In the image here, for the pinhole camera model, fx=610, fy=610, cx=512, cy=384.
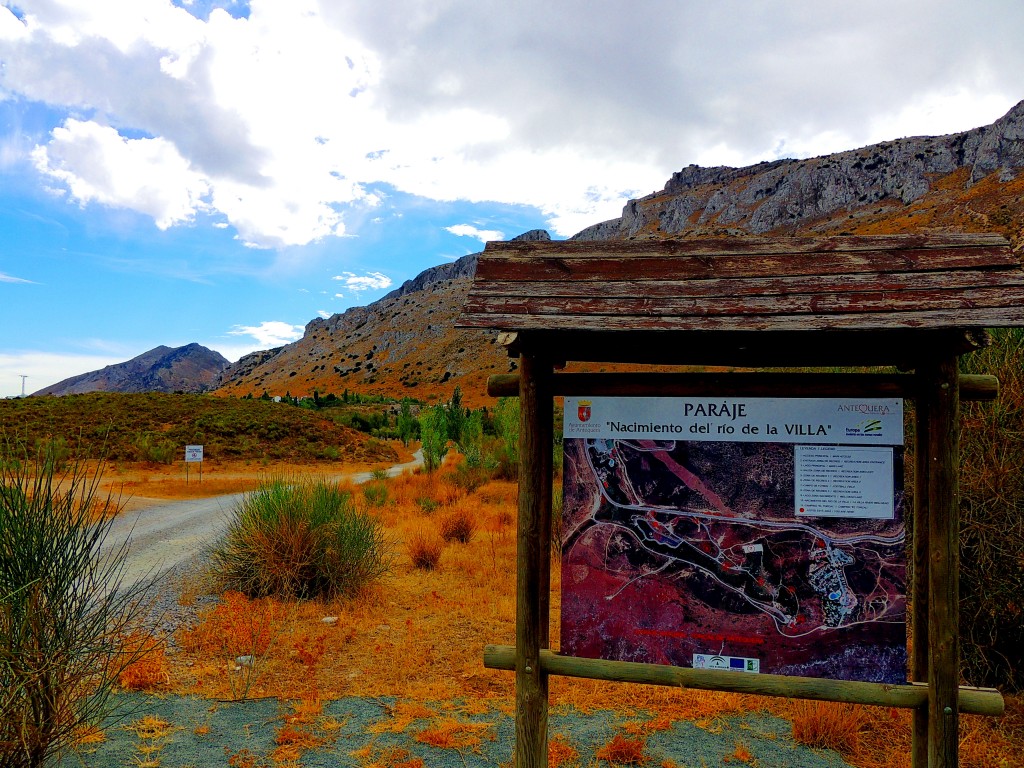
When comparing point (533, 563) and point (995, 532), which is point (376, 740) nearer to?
point (533, 563)

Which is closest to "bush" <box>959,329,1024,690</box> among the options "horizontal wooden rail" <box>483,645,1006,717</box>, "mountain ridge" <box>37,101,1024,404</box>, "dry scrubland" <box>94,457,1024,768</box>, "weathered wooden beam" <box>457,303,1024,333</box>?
"dry scrubland" <box>94,457,1024,768</box>

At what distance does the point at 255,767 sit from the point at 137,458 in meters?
29.3

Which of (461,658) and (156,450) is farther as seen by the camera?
(156,450)

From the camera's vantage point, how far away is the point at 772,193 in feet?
401

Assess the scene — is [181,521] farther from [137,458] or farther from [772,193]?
[772,193]

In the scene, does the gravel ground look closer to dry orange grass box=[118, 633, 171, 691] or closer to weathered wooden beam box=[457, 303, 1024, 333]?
dry orange grass box=[118, 633, 171, 691]

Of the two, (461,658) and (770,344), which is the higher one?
(770,344)

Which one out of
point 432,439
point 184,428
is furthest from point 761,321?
point 184,428

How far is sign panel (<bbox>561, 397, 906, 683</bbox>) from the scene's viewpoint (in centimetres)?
348

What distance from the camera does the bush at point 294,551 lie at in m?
8.55

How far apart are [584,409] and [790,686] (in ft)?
6.46

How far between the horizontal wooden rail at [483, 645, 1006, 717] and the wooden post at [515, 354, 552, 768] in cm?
25

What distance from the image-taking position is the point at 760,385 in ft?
11.9

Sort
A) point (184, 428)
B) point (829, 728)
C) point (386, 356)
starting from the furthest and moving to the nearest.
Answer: point (386, 356)
point (184, 428)
point (829, 728)
